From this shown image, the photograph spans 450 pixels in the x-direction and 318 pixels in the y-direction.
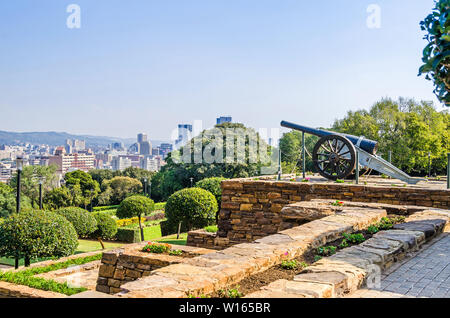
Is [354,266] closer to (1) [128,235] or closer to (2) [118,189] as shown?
(1) [128,235]

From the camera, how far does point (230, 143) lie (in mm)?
30047

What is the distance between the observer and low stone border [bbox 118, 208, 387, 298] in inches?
113

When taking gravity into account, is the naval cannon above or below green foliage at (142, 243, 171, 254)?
above

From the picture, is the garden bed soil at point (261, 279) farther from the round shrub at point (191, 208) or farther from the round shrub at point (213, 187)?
the round shrub at point (213, 187)

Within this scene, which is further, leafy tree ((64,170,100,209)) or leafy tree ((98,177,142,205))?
leafy tree ((98,177,142,205))

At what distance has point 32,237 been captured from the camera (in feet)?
34.7

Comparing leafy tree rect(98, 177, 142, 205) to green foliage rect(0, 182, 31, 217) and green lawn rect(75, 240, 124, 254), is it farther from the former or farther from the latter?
green lawn rect(75, 240, 124, 254)

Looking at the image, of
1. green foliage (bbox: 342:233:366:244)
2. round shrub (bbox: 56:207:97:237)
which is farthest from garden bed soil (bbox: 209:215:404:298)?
round shrub (bbox: 56:207:97:237)

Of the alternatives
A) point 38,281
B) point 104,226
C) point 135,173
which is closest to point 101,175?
point 135,173

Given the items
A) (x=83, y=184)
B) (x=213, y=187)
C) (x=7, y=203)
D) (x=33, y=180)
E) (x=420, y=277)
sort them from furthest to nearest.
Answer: (x=83, y=184), (x=33, y=180), (x=7, y=203), (x=213, y=187), (x=420, y=277)

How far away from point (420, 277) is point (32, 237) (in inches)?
381

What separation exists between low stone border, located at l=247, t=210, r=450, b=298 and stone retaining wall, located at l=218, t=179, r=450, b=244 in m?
2.73

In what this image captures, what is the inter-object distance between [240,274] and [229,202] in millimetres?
6880
